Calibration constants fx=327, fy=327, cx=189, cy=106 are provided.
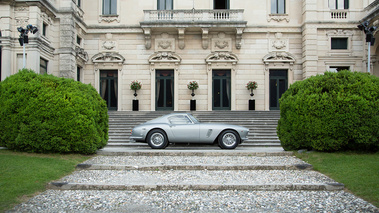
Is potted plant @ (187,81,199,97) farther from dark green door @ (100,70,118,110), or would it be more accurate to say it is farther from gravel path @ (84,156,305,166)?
gravel path @ (84,156,305,166)

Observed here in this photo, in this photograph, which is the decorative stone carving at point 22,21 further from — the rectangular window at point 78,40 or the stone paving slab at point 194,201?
the stone paving slab at point 194,201

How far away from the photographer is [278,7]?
2409 centimetres

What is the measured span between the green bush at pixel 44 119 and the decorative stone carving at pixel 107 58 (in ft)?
47.6

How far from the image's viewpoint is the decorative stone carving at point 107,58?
78.0ft

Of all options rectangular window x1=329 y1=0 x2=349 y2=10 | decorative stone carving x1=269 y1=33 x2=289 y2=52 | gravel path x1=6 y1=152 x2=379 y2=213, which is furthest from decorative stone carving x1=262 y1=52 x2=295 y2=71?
gravel path x1=6 y1=152 x2=379 y2=213

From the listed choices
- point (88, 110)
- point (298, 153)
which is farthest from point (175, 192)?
point (298, 153)

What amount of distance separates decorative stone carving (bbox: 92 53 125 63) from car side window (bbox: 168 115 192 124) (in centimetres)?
1293

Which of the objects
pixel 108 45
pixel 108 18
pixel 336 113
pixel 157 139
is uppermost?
pixel 108 18

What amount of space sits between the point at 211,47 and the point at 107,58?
7.64 metres

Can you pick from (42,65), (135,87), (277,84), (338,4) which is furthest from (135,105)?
(338,4)

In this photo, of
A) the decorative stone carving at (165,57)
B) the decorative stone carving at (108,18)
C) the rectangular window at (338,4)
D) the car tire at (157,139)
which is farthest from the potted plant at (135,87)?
the rectangular window at (338,4)

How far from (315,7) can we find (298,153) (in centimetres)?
1657

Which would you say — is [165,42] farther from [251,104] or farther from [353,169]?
[353,169]

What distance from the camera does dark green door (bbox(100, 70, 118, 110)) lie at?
24.1m
